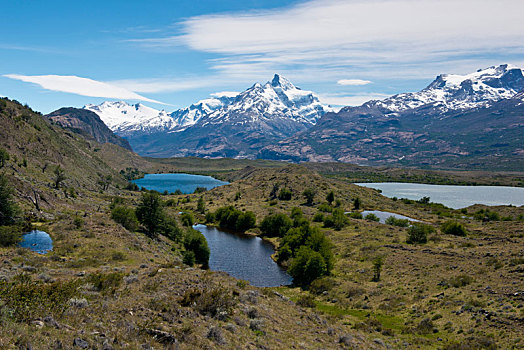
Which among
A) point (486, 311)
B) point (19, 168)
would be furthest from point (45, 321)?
point (19, 168)

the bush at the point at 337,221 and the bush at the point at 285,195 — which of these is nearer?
the bush at the point at 337,221

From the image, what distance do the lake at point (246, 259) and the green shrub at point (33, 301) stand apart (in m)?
53.8

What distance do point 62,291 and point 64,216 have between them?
52621mm

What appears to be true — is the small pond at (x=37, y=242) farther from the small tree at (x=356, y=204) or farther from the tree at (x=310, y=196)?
the small tree at (x=356, y=204)

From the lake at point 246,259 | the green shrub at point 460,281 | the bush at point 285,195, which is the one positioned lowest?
the lake at point 246,259

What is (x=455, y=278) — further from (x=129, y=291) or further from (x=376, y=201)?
(x=376, y=201)

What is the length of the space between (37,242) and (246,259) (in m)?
52.5

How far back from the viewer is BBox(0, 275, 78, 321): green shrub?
16.9 meters

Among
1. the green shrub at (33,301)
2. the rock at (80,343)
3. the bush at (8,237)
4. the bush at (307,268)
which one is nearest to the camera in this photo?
the rock at (80,343)

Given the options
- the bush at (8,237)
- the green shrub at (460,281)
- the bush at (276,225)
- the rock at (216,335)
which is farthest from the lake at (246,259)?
the rock at (216,335)

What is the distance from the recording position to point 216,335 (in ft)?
71.0

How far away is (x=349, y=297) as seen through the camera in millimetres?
57344

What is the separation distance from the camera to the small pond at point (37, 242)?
47.5 meters

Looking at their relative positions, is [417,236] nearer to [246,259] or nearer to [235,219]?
[246,259]
